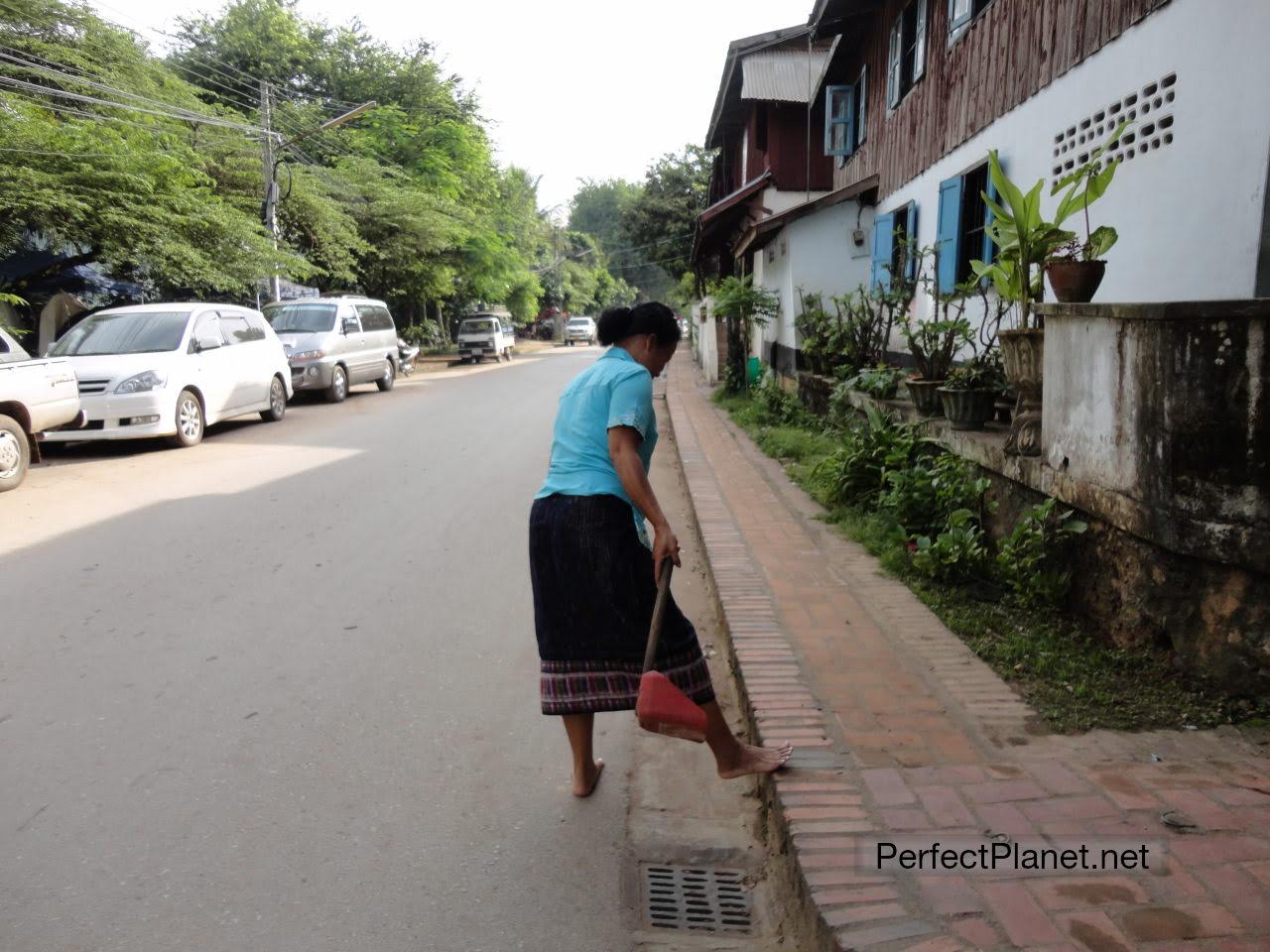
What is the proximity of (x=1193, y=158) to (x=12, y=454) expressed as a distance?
976 centimetres

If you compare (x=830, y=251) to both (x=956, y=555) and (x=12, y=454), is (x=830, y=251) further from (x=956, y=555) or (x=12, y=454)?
(x=12, y=454)

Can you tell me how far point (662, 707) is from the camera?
2.81 meters

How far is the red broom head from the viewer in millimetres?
2814

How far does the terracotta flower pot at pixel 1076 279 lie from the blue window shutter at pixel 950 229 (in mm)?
4596

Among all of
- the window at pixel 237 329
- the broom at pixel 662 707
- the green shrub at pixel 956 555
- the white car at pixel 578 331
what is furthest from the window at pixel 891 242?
the white car at pixel 578 331

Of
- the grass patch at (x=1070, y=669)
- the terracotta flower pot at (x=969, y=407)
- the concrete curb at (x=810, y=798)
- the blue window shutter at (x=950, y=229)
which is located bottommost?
the concrete curb at (x=810, y=798)

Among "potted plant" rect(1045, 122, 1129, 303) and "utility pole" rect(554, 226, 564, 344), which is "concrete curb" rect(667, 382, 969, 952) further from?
"utility pole" rect(554, 226, 564, 344)

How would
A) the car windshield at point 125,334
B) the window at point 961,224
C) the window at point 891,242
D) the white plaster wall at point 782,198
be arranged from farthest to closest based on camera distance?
the white plaster wall at point 782,198 < the window at point 891,242 < the car windshield at point 125,334 < the window at point 961,224

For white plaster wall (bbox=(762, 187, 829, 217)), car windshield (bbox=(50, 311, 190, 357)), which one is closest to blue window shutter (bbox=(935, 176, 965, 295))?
car windshield (bbox=(50, 311, 190, 357))

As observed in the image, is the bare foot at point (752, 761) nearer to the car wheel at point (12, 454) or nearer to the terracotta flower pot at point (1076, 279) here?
the terracotta flower pot at point (1076, 279)

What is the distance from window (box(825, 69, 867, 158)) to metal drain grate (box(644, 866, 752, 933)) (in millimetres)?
14167

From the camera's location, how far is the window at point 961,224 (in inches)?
367

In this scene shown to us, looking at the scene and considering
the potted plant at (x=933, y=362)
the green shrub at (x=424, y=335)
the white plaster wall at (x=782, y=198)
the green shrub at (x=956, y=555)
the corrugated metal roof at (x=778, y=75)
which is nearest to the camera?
the green shrub at (x=956, y=555)

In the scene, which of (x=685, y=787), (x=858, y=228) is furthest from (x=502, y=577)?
(x=858, y=228)
